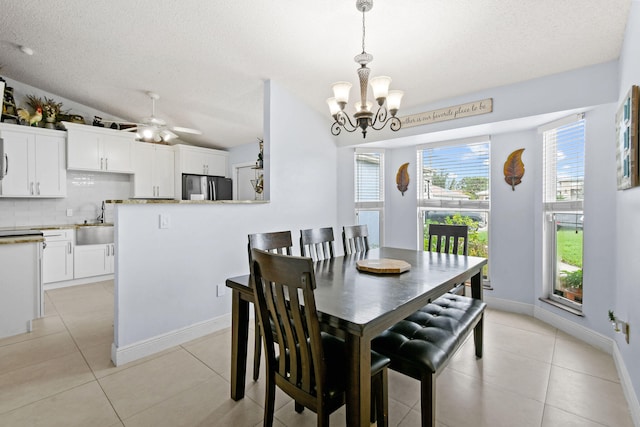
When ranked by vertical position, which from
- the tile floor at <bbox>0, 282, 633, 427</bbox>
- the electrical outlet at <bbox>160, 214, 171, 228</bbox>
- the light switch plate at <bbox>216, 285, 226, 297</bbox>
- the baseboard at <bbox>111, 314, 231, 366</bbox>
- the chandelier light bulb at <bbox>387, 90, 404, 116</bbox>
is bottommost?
the tile floor at <bbox>0, 282, 633, 427</bbox>

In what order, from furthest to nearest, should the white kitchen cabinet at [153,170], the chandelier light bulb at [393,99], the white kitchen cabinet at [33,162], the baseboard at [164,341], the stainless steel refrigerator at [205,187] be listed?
the stainless steel refrigerator at [205,187], the white kitchen cabinet at [153,170], the white kitchen cabinet at [33,162], the baseboard at [164,341], the chandelier light bulb at [393,99]

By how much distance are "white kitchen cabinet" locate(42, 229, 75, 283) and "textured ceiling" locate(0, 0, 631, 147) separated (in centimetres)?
214

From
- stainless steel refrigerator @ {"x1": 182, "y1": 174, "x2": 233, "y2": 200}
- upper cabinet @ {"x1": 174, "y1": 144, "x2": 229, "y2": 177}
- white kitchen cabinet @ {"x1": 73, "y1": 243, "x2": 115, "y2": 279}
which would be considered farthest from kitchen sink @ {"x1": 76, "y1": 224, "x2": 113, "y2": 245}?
upper cabinet @ {"x1": 174, "y1": 144, "x2": 229, "y2": 177}

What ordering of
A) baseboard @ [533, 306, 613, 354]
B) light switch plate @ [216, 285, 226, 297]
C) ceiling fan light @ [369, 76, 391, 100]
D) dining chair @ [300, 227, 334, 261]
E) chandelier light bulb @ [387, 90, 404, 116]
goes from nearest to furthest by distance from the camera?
ceiling fan light @ [369, 76, 391, 100] → chandelier light bulb @ [387, 90, 404, 116] → baseboard @ [533, 306, 613, 354] → dining chair @ [300, 227, 334, 261] → light switch plate @ [216, 285, 226, 297]

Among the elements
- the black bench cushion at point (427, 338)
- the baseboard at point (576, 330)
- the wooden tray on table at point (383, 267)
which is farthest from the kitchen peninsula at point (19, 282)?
the baseboard at point (576, 330)

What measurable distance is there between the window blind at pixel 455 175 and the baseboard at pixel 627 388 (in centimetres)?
178

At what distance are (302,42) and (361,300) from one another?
2.33m

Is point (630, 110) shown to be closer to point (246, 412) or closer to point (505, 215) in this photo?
point (505, 215)

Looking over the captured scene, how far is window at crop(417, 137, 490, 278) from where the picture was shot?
3691mm

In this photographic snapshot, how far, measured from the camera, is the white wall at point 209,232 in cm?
243

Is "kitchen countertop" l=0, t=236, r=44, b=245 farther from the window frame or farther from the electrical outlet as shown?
the window frame

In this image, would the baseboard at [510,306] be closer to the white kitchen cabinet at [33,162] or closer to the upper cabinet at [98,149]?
the upper cabinet at [98,149]

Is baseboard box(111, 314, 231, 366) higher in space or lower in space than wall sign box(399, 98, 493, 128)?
lower

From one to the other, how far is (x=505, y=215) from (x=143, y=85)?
15.3ft
